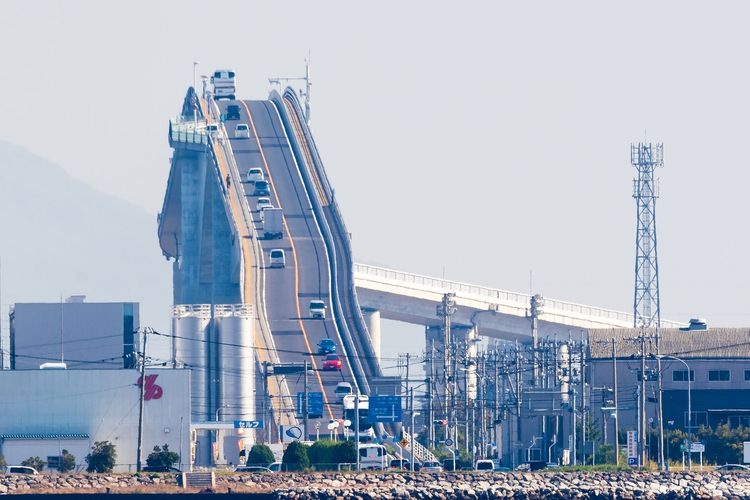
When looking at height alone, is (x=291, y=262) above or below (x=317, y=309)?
above

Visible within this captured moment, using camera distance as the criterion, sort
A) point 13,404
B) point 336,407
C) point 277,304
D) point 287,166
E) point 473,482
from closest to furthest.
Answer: point 473,482 → point 13,404 → point 336,407 → point 277,304 → point 287,166

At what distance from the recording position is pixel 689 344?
127312mm

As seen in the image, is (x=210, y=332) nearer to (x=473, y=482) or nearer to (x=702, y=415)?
(x=702, y=415)

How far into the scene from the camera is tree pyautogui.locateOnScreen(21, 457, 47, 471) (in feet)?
309

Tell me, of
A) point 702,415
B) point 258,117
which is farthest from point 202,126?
point 702,415

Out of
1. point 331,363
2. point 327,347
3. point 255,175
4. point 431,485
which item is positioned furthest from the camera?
point 255,175

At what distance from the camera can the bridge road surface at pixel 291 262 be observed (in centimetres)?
12712

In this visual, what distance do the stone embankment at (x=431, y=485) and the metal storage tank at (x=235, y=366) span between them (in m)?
40.0

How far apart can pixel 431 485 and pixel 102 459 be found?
19.6m

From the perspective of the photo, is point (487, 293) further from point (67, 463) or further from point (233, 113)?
point (67, 463)

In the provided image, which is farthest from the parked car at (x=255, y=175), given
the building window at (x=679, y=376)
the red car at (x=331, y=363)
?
the building window at (x=679, y=376)

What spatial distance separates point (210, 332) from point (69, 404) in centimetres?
2348

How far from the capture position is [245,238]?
453 feet

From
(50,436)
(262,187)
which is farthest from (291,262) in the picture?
(50,436)
